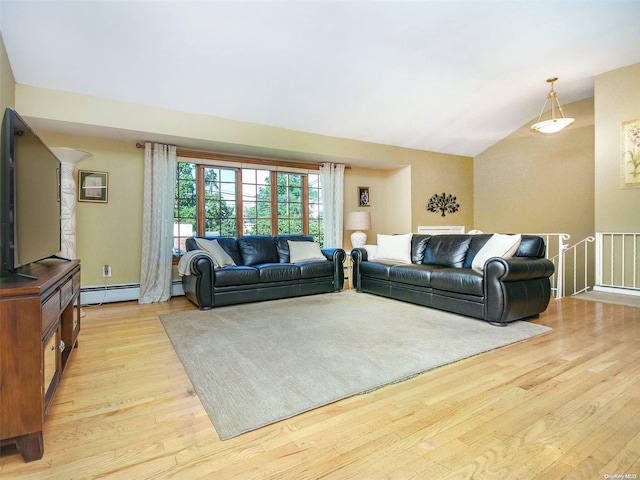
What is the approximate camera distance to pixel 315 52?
3.45 m

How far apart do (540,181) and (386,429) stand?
6.30 meters

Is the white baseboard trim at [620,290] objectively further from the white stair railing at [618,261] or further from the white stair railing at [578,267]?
the white stair railing at [578,267]

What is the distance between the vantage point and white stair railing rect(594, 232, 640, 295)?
14.0 ft

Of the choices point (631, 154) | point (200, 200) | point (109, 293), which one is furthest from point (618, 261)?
point (109, 293)

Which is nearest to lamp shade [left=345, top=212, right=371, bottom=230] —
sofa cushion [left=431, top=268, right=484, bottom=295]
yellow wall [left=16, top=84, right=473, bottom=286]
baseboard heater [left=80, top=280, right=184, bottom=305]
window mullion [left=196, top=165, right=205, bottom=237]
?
yellow wall [left=16, top=84, right=473, bottom=286]

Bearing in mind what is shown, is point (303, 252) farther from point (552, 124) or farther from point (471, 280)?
point (552, 124)

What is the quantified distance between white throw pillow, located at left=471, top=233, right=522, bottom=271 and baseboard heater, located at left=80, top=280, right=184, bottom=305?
12.7 ft

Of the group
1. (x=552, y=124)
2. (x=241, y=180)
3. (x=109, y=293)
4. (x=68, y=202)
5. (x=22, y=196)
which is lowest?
(x=109, y=293)

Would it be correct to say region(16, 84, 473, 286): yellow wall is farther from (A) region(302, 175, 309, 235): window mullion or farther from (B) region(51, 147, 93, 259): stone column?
(A) region(302, 175, 309, 235): window mullion

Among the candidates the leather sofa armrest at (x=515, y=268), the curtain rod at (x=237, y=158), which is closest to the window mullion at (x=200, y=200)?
the curtain rod at (x=237, y=158)

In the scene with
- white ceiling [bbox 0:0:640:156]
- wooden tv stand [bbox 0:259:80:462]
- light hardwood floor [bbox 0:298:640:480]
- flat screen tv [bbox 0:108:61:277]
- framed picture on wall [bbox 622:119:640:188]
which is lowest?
light hardwood floor [bbox 0:298:640:480]

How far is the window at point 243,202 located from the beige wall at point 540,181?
12.3 feet

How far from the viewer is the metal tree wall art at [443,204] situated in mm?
6562

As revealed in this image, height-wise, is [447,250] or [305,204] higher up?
[305,204]
